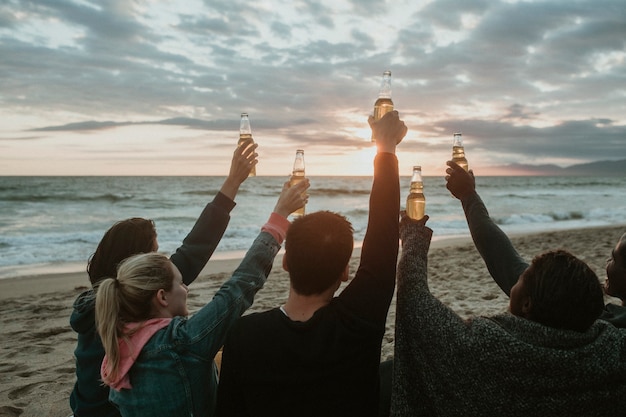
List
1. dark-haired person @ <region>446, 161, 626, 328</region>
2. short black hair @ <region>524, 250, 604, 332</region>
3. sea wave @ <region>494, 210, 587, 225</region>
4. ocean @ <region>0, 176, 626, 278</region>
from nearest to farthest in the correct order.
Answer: short black hair @ <region>524, 250, 604, 332</region> → dark-haired person @ <region>446, 161, 626, 328</region> → ocean @ <region>0, 176, 626, 278</region> → sea wave @ <region>494, 210, 587, 225</region>

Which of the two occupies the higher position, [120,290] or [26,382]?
[120,290]

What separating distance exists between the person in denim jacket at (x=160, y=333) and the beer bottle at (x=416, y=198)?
1144 mm

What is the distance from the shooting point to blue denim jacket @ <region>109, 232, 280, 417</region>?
6.80 feet

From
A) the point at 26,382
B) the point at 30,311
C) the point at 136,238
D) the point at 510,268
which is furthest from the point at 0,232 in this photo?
the point at 510,268

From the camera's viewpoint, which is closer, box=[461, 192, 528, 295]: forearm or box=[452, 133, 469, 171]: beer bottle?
box=[461, 192, 528, 295]: forearm

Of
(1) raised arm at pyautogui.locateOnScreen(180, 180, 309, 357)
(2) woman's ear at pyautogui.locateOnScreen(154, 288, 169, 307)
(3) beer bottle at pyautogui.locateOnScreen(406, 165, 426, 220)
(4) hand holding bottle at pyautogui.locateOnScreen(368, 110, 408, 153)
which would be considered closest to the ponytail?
(2) woman's ear at pyautogui.locateOnScreen(154, 288, 169, 307)

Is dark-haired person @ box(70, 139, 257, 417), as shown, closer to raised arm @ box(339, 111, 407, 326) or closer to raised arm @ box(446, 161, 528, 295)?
raised arm @ box(339, 111, 407, 326)

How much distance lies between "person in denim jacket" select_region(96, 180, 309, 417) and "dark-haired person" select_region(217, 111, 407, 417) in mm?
149

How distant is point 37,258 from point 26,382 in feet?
27.6

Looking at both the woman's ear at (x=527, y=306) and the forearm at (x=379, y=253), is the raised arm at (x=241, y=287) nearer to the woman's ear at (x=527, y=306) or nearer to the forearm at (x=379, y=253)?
the forearm at (x=379, y=253)

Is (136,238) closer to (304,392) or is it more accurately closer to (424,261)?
(304,392)

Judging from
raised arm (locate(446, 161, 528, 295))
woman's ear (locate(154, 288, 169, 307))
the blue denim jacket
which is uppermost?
raised arm (locate(446, 161, 528, 295))

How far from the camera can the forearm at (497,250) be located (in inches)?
102

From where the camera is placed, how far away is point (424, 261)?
215cm
